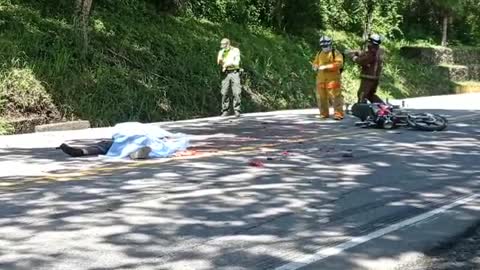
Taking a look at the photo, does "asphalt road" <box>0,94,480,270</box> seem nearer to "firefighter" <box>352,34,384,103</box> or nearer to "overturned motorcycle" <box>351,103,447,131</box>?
"overturned motorcycle" <box>351,103,447,131</box>

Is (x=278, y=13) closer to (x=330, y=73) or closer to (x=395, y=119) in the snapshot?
(x=330, y=73)

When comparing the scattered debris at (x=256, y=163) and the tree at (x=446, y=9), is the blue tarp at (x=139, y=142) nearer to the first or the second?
the scattered debris at (x=256, y=163)

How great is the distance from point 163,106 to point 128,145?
7250 millimetres

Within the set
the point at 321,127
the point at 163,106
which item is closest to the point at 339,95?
the point at 321,127

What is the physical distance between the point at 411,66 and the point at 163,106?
17346 millimetres

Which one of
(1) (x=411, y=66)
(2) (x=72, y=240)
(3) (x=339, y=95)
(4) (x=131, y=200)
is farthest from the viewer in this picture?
(1) (x=411, y=66)

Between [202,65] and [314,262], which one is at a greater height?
[202,65]

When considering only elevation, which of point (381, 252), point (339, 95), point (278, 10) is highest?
point (278, 10)

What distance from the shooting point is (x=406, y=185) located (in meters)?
8.18

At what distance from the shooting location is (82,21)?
56.7 ft

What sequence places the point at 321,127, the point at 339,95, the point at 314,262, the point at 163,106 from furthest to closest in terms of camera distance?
1. the point at 163,106
2. the point at 339,95
3. the point at 321,127
4. the point at 314,262

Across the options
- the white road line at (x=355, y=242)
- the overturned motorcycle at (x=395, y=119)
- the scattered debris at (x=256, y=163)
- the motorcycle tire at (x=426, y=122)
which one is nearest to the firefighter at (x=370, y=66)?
the overturned motorcycle at (x=395, y=119)

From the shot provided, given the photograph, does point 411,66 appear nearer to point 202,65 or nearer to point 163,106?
point 202,65

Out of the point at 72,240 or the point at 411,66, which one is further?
the point at 411,66
